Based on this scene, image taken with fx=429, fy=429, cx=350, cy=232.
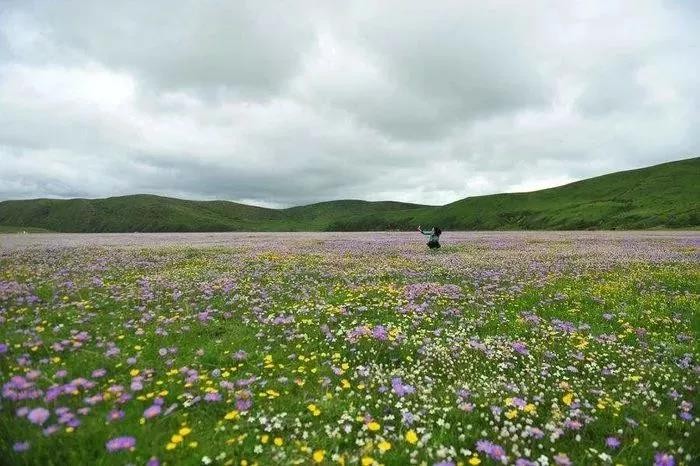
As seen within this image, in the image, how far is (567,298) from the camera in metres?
15.5

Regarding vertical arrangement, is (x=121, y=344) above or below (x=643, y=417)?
above

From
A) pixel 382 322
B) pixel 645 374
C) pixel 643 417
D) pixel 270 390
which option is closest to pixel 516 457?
pixel 643 417

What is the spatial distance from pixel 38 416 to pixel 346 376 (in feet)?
15.8

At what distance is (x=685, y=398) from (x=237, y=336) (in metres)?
9.14

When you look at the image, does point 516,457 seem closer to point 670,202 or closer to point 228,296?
point 228,296

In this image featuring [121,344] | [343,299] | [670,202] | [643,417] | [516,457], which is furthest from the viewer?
[670,202]

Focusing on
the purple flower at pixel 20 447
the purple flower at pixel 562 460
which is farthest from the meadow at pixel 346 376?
the purple flower at pixel 562 460

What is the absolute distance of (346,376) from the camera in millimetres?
8273

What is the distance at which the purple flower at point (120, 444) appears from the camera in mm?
5113

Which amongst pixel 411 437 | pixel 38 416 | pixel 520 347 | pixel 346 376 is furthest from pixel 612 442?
pixel 38 416

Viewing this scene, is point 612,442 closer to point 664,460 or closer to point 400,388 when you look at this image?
point 664,460

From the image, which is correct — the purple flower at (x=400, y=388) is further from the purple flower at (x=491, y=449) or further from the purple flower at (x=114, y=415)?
the purple flower at (x=114, y=415)

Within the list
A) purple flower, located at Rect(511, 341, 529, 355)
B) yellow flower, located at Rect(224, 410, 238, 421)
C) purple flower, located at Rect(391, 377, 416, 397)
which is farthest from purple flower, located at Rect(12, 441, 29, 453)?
purple flower, located at Rect(511, 341, 529, 355)

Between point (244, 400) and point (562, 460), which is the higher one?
point (244, 400)
